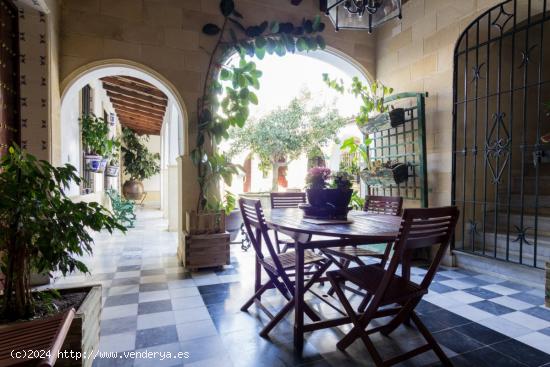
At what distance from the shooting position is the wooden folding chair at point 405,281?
1.64m

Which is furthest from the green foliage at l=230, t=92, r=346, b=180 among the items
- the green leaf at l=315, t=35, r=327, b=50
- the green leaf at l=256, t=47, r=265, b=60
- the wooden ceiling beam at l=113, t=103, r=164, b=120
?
the green leaf at l=256, t=47, r=265, b=60

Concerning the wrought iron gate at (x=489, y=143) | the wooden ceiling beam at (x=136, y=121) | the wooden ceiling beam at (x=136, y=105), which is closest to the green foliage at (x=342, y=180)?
the wrought iron gate at (x=489, y=143)

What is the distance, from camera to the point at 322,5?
4.16 meters

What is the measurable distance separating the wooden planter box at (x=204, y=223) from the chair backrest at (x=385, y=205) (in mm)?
1666

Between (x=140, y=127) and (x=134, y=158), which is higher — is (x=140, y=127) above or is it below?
above

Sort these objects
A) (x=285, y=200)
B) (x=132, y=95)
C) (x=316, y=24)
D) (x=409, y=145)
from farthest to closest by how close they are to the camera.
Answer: (x=132, y=95) → (x=409, y=145) → (x=316, y=24) → (x=285, y=200)

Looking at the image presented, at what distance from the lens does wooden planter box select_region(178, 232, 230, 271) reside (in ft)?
11.5

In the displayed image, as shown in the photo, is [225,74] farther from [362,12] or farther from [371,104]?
[371,104]

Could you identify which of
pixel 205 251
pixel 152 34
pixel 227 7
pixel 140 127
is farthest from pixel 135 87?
pixel 140 127

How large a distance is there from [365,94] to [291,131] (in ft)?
13.7

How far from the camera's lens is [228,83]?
3.81 m

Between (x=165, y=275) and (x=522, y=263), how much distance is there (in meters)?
3.65

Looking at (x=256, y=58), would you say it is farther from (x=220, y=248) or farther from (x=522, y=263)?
(x=522, y=263)

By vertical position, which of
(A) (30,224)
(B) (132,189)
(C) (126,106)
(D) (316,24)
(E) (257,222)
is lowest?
(B) (132,189)
